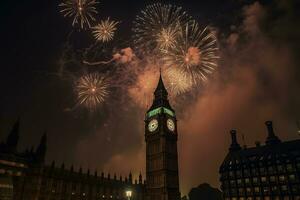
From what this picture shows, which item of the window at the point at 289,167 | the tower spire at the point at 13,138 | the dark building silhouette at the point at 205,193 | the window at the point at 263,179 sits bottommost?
the dark building silhouette at the point at 205,193

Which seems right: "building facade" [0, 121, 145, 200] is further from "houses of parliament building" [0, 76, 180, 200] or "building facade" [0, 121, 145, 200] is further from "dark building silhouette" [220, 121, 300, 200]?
"dark building silhouette" [220, 121, 300, 200]

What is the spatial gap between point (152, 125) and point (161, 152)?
13.3 meters

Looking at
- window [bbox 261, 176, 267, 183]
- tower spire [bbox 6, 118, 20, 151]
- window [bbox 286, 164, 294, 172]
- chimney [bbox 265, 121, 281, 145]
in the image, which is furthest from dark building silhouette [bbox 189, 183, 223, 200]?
tower spire [bbox 6, 118, 20, 151]

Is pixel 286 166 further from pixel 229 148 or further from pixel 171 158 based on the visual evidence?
pixel 171 158

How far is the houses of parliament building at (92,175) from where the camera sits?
72125mm

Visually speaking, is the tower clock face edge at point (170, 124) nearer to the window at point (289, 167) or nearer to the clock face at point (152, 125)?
the clock face at point (152, 125)

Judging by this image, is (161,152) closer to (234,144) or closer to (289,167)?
(289,167)

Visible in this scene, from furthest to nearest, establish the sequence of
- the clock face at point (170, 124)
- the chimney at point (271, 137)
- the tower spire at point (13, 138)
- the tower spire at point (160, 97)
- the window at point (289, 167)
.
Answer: the chimney at point (271, 137) → the tower spire at point (160, 97) → the clock face at point (170, 124) → the window at point (289, 167) → the tower spire at point (13, 138)

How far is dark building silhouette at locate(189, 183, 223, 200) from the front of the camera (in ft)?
529

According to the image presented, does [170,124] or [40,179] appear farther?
[170,124]

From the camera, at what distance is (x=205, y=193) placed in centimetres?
16412

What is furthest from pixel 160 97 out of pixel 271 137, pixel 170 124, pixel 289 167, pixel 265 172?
pixel 289 167

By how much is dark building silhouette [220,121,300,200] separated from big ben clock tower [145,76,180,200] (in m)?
31.0

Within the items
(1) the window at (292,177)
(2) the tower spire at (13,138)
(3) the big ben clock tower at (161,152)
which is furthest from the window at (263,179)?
(2) the tower spire at (13,138)
